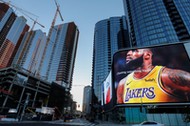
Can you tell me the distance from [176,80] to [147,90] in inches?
281

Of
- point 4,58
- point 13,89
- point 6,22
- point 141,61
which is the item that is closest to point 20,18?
point 6,22

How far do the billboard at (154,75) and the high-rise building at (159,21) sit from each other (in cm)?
4334

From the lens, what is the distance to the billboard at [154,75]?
31078 mm

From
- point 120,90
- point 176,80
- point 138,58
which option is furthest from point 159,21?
point 120,90

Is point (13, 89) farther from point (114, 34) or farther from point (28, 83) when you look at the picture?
point (114, 34)

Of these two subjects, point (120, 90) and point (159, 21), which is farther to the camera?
point (159, 21)

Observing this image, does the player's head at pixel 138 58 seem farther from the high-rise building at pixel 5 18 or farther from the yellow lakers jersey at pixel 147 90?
the high-rise building at pixel 5 18

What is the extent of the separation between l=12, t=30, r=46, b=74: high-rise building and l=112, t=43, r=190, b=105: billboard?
4524 inches

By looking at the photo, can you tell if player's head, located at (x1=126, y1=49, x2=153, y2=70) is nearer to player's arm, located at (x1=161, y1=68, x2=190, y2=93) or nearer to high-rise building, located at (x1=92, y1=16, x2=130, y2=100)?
player's arm, located at (x1=161, y1=68, x2=190, y2=93)

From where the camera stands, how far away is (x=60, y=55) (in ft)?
521

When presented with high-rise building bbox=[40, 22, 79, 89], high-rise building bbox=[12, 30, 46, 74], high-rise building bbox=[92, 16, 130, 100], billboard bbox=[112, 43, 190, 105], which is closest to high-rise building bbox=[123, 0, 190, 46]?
high-rise building bbox=[92, 16, 130, 100]

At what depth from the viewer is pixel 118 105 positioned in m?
36.2

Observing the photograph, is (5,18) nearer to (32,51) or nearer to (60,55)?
(32,51)

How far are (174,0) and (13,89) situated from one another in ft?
409
